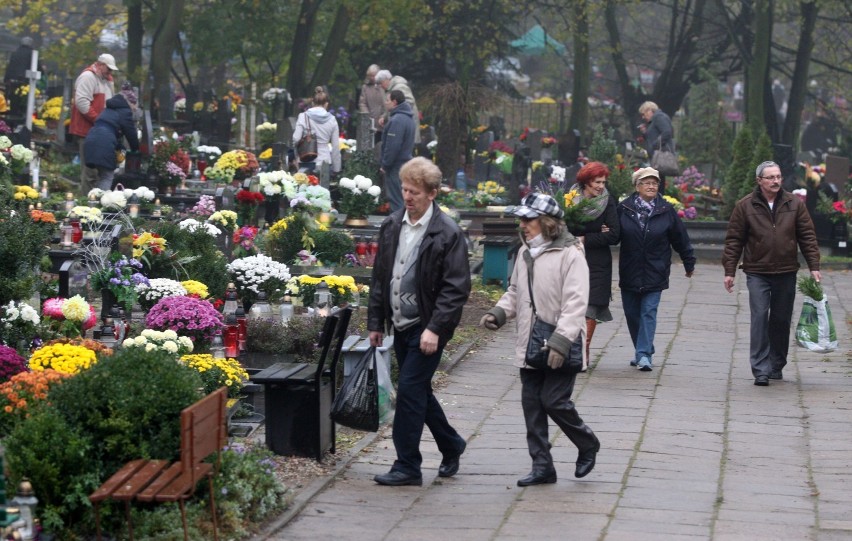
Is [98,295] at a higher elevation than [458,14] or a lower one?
lower

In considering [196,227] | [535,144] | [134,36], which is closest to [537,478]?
[196,227]

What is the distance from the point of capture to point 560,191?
12.7m

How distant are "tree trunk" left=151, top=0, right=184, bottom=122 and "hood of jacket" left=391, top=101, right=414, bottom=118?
1105 centimetres

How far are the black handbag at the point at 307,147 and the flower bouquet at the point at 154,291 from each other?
10.3m

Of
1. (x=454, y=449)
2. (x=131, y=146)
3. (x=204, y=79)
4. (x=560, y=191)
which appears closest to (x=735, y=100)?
(x=204, y=79)

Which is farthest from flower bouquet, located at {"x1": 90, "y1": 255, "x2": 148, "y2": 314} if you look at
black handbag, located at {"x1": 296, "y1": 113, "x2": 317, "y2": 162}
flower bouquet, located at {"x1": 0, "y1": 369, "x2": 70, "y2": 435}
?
black handbag, located at {"x1": 296, "y1": 113, "x2": 317, "y2": 162}

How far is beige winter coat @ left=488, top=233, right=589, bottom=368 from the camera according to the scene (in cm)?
792

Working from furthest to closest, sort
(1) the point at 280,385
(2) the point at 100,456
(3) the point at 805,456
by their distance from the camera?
(3) the point at 805,456
(1) the point at 280,385
(2) the point at 100,456

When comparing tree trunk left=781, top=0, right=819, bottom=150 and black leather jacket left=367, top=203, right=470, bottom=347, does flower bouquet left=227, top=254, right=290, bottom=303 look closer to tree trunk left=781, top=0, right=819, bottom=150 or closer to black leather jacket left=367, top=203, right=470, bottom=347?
black leather jacket left=367, top=203, right=470, bottom=347

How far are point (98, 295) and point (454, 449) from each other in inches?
219

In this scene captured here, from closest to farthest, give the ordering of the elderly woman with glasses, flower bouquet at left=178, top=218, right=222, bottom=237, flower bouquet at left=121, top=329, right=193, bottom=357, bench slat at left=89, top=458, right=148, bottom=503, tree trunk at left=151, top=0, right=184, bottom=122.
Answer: bench slat at left=89, top=458, right=148, bottom=503 → flower bouquet at left=121, top=329, right=193, bottom=357 → the elderly woman with glasses → flower bouquet at left=178, top=218, right=222, bottom=237 → tree trunk at left=151, top=0, right=184, bottom=122

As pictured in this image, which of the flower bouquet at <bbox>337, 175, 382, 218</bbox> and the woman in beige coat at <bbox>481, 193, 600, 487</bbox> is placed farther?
the flower bouquet at <bbox>337, 175, 382, 218</bbox>

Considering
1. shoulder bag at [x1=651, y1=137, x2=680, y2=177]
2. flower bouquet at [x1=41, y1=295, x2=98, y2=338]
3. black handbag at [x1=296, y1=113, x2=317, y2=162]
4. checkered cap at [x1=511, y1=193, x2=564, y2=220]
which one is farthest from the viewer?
shoulder bag at [x1=651, y1=137, x2=680, y2=177]

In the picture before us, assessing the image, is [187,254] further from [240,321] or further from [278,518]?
[278,518]
